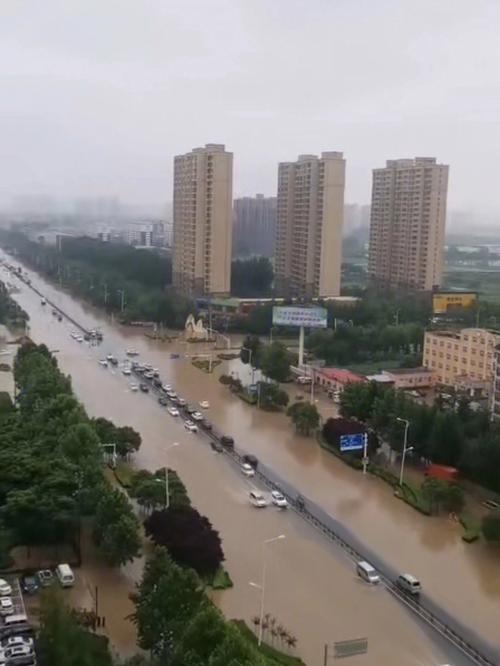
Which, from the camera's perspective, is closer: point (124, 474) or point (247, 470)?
point (124, 474)

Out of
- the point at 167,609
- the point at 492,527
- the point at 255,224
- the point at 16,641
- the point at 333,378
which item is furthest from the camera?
the point at 255,224

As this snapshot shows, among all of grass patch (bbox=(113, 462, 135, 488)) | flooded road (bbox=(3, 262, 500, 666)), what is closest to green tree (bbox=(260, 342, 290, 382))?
flooded road (bbox=(3, 262, 500, 666))

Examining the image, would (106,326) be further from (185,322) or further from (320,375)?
(320,375)

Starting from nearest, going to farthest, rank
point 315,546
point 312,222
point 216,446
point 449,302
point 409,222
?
point 315,546
point 216,446
point 449,302
point 312,222
point 409,222

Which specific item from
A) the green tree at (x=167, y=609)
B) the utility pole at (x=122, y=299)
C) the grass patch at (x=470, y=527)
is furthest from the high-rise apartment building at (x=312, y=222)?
the green tree at (x=167, y=609)

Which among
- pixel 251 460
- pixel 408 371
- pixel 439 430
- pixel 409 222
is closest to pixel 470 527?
pixel 439 430

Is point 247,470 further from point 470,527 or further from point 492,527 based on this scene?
point 492,527

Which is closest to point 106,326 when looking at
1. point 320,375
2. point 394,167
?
point 320,375

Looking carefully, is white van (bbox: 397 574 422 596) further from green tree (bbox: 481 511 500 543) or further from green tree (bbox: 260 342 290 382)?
green tree (bbox: 260 342 290 382)
